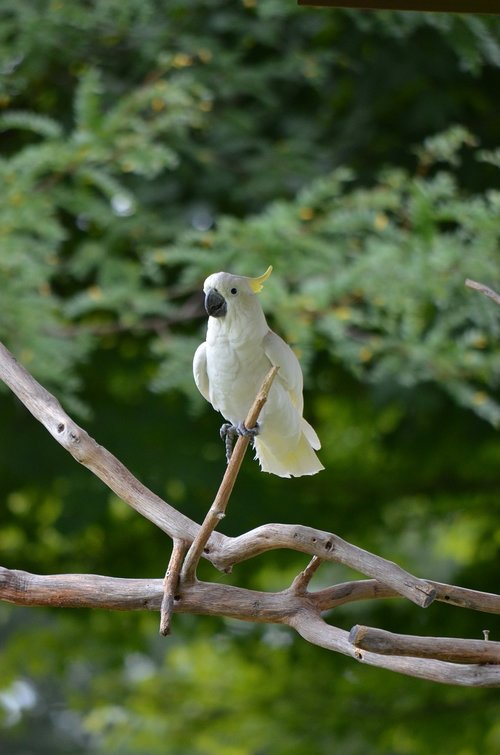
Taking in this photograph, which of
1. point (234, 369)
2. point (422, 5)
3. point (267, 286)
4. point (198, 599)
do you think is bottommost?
point (267, 286)

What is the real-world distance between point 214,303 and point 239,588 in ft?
0.77

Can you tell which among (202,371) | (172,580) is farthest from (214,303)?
(172,580)

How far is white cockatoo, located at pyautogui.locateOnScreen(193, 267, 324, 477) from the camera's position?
802 millimetres

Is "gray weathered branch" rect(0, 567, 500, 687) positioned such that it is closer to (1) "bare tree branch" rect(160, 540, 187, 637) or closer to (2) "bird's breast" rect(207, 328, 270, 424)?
(1) "bare tree branch" rect(160, 540, 187, 637)

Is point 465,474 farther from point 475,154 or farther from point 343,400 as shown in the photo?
point 475,154

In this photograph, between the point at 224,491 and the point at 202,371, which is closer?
the point at 224,491

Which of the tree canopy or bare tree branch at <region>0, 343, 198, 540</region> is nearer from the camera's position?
bare tree branch at <region>0, 343, 198, 540</region>

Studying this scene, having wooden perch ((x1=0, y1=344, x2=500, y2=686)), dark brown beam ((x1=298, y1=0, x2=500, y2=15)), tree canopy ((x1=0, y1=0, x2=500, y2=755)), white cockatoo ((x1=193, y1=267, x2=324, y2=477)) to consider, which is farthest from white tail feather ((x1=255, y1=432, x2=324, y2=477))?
tree canopy ((x1=0, y1=0, x2=500, y2=755))

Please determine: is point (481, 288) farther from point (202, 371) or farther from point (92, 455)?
point (92, 455)

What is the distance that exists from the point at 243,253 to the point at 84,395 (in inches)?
23.7

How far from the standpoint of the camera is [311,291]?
5.98 feet

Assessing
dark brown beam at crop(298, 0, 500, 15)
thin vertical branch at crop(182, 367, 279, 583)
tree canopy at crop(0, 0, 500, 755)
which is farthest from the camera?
tree canopy at crop(0, 0, 500, 755)

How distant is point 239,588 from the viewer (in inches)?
31.8

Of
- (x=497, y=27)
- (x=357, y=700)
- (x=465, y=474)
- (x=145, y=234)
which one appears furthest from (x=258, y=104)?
(x=357, y=700)
